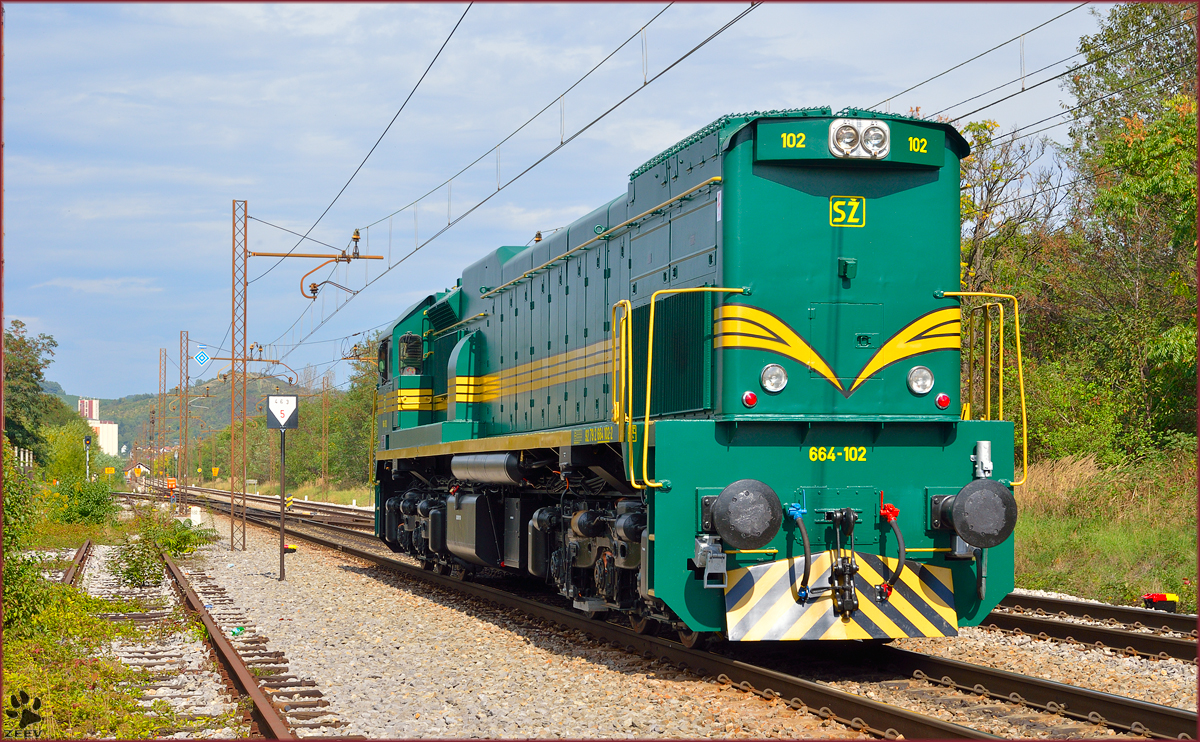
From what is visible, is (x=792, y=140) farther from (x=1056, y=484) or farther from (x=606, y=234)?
(x=1056, y=484)

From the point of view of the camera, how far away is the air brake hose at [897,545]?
23.5 ft

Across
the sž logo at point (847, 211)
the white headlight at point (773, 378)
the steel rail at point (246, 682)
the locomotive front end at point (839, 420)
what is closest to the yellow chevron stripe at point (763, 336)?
the locomotive front end at point (839, 420)

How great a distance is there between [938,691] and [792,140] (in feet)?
13.2

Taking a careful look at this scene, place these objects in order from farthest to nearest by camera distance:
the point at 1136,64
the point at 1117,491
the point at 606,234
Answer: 1. the point at 1136,64
2. the point at 1117,491
3. the point at 606,234

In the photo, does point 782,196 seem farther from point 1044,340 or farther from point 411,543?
point 1044,340

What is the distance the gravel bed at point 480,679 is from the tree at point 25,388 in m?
49.7

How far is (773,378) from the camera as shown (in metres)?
7.53

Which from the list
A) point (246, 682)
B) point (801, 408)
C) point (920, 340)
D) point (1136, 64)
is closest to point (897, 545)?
point (801, 408)

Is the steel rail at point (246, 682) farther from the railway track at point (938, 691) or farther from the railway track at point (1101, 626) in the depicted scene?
the railway track at point (1101, 626)

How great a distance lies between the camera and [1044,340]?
23219mm

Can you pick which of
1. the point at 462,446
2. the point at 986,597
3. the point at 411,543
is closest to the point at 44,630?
the point at 462,446

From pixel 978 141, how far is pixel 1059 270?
3.57 meters

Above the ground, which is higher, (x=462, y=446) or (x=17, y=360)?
(x=17, y=360)

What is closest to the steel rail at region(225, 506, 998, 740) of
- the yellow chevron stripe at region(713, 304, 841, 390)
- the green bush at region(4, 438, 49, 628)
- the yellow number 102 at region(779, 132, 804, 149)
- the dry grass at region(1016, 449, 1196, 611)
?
the yellow chevron stripe at region(713, 304, 841, 390)
